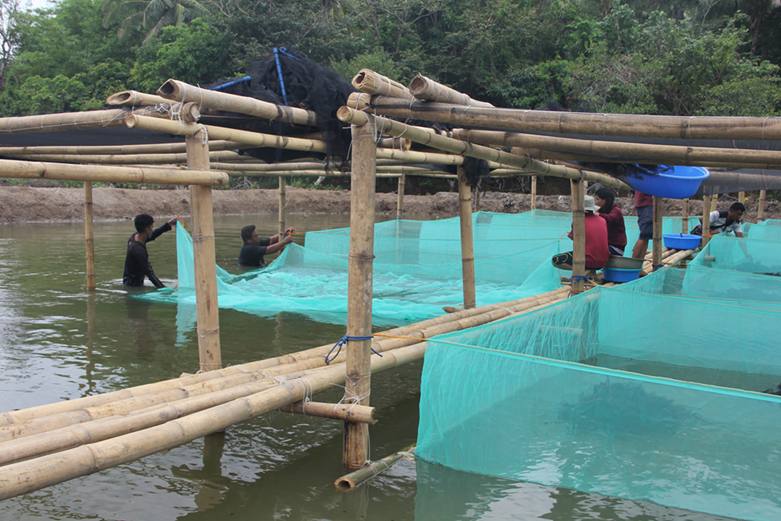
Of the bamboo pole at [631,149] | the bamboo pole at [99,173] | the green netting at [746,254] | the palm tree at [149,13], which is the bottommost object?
the green netting at [746,254]

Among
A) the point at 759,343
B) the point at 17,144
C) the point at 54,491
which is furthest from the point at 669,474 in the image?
the point at 17,144

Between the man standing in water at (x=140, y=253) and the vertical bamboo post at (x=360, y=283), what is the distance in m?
4.77

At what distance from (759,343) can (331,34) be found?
72.3ft

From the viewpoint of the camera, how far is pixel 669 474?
2.40 meters

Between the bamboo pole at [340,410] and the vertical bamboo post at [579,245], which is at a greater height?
the vertical bamboo post at [579,245]

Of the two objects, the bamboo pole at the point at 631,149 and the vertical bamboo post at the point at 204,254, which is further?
the bamboo pole at the point at 631,149

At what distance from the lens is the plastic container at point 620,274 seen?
240 inches

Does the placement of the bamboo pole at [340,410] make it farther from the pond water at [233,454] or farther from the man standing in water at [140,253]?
the man standing in water at [140,253]

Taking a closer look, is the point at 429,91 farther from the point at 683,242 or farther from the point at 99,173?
the point at 683,242

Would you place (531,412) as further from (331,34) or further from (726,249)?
(331,34)

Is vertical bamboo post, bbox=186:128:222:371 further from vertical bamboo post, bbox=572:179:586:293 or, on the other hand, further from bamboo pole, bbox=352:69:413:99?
vertical bamboo post, bbox=572:179:586:293

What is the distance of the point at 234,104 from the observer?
3377 mm

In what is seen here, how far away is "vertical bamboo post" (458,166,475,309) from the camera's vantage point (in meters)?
5.17

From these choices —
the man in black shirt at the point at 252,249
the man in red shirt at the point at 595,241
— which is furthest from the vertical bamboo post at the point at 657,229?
the man in black shirt at the point at 252,249
